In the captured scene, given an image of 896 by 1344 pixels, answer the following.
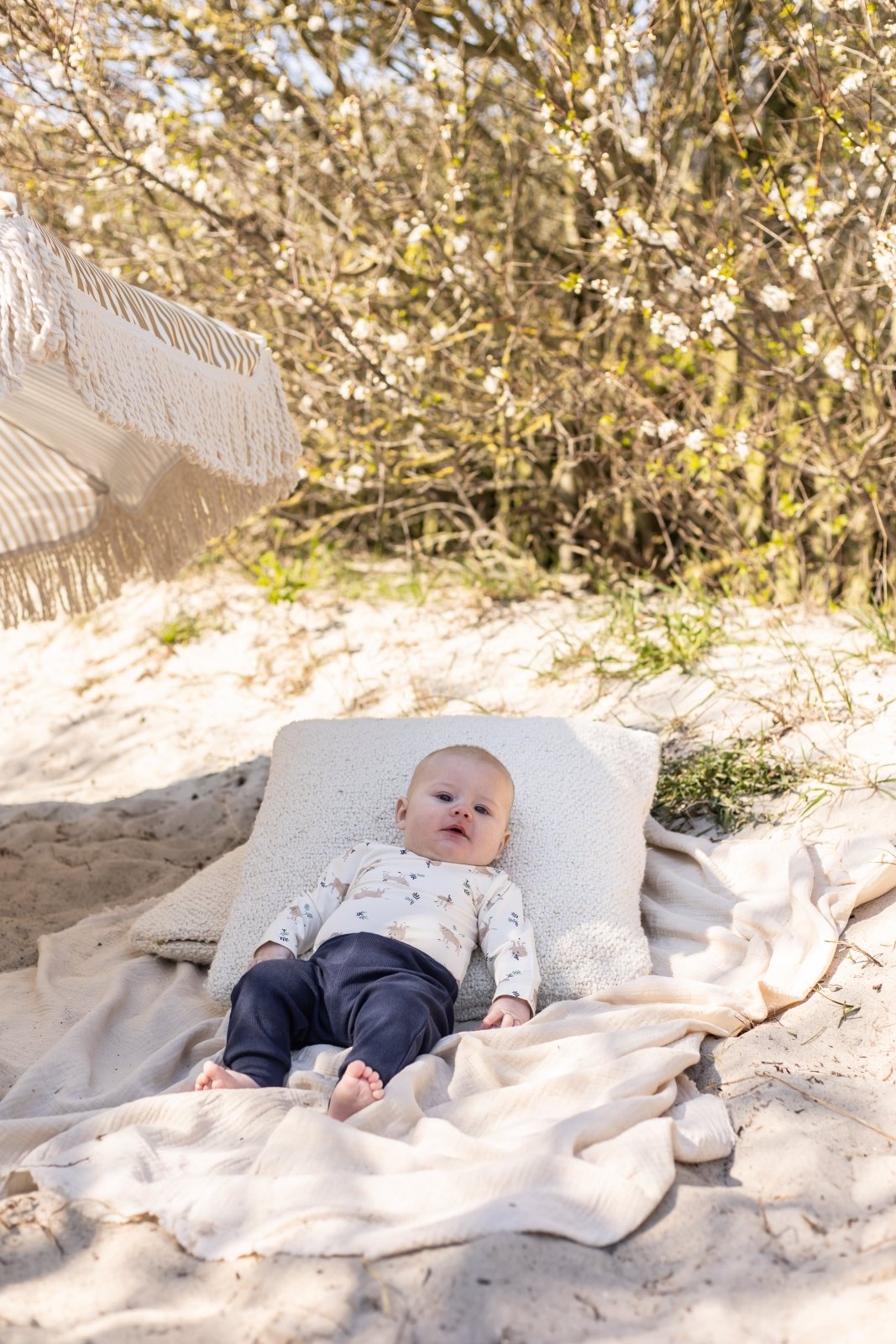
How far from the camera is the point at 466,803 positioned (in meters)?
2.84

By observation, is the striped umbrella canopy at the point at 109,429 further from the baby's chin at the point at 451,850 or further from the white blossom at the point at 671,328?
the white blossom at the point at 671,328

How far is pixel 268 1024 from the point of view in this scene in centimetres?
242

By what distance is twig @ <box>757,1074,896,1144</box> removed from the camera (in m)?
2.06

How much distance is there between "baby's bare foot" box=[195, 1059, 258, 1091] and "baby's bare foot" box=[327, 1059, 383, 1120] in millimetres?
198

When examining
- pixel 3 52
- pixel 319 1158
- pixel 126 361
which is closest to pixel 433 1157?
pixel 319 1158

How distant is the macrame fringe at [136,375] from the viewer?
81.7 inches

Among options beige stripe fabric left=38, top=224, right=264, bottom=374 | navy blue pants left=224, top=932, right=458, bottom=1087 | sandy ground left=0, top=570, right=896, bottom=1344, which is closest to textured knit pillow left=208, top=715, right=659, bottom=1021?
navy blue pants left=224, top=932, right=458, bottom=1087

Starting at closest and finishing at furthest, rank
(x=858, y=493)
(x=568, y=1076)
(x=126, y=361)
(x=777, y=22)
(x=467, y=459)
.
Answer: (x=568, y=1076), (x=126, y=361), (x=777, y=22), (x=858, y=493), (x=467, y=459)

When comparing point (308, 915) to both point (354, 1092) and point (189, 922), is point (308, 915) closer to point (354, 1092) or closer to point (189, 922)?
point (189, 922)

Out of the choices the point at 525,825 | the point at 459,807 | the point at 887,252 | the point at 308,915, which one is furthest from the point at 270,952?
the point at 887,252

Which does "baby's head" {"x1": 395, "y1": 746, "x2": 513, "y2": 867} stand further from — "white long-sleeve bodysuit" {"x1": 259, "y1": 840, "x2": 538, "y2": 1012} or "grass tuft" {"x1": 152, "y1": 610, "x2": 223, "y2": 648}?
"grass tuft" {"x1": 152, "y1": 610, "x2": 223, "y2": 648}

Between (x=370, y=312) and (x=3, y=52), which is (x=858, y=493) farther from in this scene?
(x=3, y=52)

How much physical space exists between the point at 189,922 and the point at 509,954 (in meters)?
0.94

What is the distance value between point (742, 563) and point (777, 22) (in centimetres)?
203
